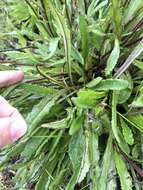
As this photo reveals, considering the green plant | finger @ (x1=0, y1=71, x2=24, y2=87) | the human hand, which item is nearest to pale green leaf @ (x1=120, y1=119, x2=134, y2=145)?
the green plant

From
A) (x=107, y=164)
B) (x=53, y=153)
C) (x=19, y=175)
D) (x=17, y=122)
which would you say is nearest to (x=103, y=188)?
(x=107, y=164)

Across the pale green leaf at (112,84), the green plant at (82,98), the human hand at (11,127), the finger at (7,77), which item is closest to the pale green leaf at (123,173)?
the green plant at (82,98)

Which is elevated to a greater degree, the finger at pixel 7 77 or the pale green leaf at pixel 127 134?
the finger at pixel 7 77

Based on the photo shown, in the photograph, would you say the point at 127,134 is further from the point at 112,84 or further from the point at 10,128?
the point at 10,128

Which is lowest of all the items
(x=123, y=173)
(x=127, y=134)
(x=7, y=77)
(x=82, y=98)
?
(x=123, y=173)

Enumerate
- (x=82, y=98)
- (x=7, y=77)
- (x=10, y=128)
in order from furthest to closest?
(x=82, y=98) → (x=7, y=77) → (x=10, y=128)

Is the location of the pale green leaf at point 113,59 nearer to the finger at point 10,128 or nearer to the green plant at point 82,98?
the green plant at point 82,98

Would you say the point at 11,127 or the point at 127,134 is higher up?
Answer: the point at 11,127

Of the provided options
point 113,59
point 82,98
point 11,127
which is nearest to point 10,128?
point 11,127

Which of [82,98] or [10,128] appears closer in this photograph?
[10,128]
